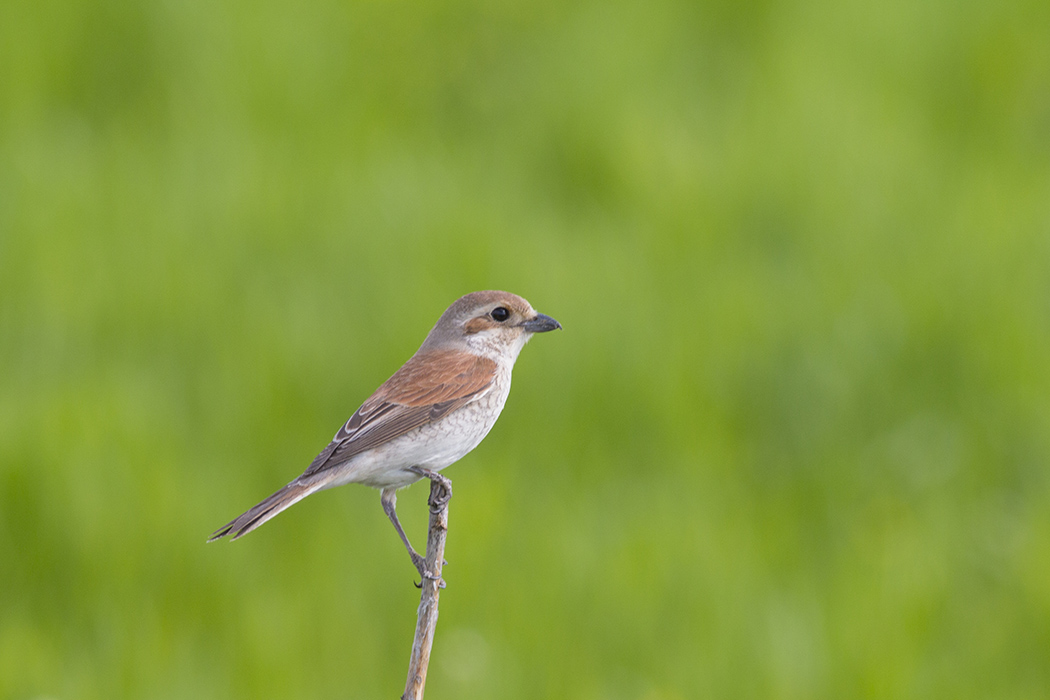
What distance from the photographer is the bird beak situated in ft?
14.3

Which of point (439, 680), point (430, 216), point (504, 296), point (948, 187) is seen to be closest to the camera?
point (504, 296)

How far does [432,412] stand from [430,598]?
0.86m

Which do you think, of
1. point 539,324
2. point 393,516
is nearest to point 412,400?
point 393,516

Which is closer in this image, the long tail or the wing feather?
the long tail

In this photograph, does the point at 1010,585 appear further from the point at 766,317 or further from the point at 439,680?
the point at 439,680

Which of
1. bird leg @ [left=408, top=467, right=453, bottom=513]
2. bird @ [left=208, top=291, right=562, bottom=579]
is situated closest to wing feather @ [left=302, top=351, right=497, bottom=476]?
bird @ [left=208, top=291, right=562, bottom=579]

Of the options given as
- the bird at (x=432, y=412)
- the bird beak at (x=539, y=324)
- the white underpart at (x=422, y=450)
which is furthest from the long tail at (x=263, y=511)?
the bird beak at (x=539, y=324)

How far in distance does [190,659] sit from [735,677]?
2.72 m

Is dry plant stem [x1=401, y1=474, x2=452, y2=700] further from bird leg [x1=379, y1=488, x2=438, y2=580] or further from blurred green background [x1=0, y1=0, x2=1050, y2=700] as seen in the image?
blurred green background [x1=0, y1=0, x2=1050, y2=700]

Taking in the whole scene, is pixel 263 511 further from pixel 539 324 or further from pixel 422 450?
pixel 539 324

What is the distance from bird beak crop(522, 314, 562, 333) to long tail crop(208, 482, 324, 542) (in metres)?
0.94

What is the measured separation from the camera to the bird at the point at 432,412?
13.0ft

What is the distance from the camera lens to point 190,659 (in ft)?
21.6

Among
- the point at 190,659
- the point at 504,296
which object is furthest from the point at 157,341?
the point at 504,296
